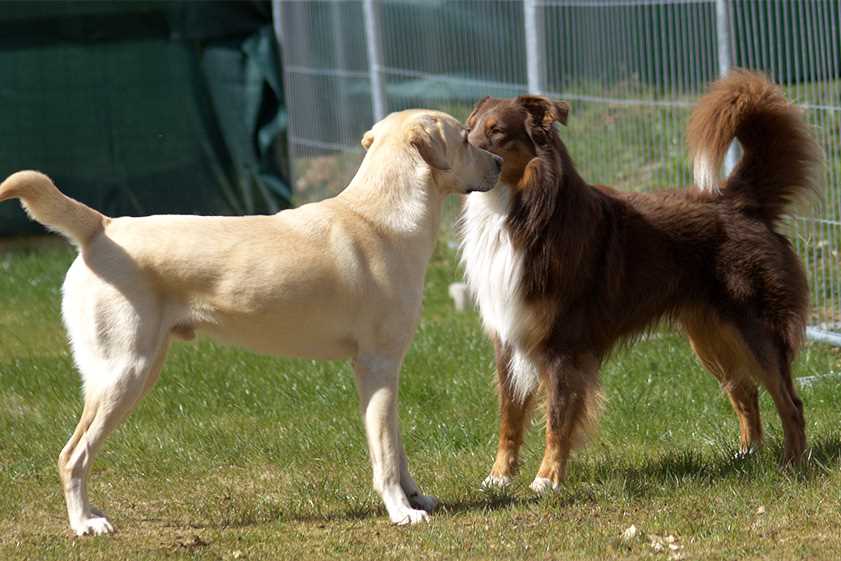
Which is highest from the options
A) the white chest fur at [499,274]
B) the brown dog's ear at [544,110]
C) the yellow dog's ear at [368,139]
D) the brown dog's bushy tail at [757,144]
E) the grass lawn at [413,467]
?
the brown dog's ear at [544,110]

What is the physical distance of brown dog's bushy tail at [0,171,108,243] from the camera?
4629mm

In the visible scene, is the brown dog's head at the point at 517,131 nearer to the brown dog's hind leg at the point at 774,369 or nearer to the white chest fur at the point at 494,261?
the white chest fur at the point at 494,261

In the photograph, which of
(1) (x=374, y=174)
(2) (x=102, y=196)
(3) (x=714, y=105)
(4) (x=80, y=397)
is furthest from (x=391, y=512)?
(2) (x=102, y=196)

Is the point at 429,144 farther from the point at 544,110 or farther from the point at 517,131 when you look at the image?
→ the point at 544,110

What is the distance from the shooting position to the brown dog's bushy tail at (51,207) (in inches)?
182

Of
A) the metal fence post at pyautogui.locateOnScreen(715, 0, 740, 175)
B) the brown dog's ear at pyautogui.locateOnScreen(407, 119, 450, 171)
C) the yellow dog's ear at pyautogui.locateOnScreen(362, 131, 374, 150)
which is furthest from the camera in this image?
the metal fence post at pyautogui.locateOnScreen(715, 0, 740, 175)

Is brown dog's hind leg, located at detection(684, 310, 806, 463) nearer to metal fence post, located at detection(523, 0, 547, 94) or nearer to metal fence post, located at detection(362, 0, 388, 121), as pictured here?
metal fence post, located at detection(523, 0, 547, 94)

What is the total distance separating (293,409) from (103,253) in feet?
7.49

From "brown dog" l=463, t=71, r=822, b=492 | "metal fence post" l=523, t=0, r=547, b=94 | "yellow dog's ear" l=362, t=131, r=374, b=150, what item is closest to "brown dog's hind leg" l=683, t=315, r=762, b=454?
"brown dog" l=463, t=71, r=822, b=492

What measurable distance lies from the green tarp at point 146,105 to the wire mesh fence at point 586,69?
22.1 inches

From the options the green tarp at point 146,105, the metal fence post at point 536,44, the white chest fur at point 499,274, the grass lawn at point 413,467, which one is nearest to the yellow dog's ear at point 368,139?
the white chest fur at point 499,274

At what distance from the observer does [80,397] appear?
698 centimetres

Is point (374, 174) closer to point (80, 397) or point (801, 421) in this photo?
point (801, 421)

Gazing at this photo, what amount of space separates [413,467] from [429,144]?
62.7 inches
